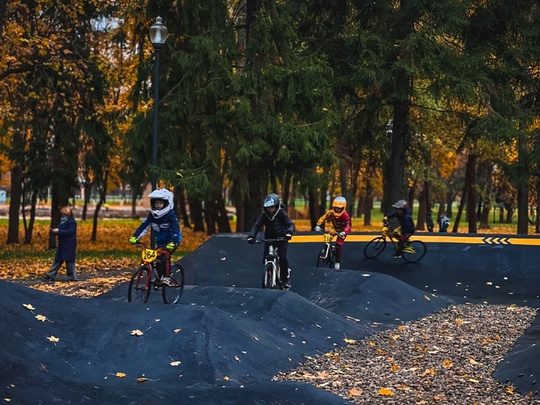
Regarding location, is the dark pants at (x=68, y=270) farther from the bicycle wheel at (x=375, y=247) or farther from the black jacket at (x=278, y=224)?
the bicycle wheel at (x=375, y=247)

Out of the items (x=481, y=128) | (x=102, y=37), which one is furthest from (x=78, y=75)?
(x=481, y=128)

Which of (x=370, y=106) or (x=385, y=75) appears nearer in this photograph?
(x=385, y=75)

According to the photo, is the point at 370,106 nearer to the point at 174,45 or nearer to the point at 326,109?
the point at 326,109

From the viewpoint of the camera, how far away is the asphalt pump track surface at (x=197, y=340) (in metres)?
8.03

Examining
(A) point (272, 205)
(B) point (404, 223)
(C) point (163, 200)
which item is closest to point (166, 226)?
(C) point (163, 200)

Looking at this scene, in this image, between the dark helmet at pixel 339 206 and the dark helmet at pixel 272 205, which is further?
the dark helmet at pixel 339 206

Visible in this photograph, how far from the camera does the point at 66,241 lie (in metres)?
18.2

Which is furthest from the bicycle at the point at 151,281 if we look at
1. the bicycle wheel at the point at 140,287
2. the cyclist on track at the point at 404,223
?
the cyclist on track at the point at 404,223

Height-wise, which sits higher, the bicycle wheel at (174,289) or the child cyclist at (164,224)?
the child cyclist at (164,224)

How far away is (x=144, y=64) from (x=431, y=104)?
39.6ft

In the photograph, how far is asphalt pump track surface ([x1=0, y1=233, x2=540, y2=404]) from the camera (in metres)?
8.03

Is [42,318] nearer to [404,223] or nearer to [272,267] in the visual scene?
[272,267]

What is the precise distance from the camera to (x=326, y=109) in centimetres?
2283

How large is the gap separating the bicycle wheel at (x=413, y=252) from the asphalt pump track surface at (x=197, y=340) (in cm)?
387
